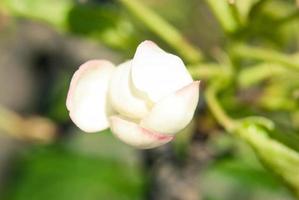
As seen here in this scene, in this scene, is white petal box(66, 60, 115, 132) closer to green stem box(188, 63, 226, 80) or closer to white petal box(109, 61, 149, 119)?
white petal box(109, 61, 149, 119)

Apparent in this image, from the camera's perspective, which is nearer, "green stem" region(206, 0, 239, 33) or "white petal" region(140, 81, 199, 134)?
"white petal" region(140, 81, 199, 134)

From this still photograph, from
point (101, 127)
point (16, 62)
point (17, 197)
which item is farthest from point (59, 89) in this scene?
point (101, 127)

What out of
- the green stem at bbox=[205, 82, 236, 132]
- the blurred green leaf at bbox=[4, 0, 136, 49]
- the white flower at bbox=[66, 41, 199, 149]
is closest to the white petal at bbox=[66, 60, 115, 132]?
the white flower at bbox=[66, 41, 199, 149]

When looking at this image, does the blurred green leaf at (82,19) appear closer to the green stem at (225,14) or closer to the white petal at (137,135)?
the green stem at (225,14)

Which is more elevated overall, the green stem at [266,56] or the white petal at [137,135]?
the green stem at [266,56]

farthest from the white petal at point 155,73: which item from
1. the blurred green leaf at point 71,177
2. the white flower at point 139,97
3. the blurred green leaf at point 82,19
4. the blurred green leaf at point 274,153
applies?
the blurred green leaf at point 71,177
